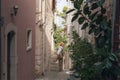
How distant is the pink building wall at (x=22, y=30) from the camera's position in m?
9.99

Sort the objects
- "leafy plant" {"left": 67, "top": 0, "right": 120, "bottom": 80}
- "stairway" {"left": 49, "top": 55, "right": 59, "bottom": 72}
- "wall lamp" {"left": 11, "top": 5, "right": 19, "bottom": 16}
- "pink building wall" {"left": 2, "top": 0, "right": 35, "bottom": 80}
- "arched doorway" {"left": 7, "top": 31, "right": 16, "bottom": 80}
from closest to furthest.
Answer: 1. "leafy plant" {"left": 67, "top": 0, "right": 120, "bottom": 80}
2. "pink building wall" {"left": 2, "top": 0, "right": 35, "bottom": 80}
3. "wall lamp" {"left": 11, "top": 5, "right": 19, "bottom": 16}
4. "arched doorway" {"left": 7, "top": 31, "right": 16, "bottom": 80}
5. "stairway" {"left": 49, "top": 55, "right": 59, "bottom": 72}

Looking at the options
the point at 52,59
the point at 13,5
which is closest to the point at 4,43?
the point at 13,5

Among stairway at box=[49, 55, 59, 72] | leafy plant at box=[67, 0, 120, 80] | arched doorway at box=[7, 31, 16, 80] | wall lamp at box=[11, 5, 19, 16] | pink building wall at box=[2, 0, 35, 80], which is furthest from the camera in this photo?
stairway at box=[49, 55, 59, 72]

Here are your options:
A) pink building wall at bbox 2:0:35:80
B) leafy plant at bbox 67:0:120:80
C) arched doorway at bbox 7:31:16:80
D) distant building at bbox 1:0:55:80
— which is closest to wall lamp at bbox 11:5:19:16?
distant building at bbox 1:0:55:80

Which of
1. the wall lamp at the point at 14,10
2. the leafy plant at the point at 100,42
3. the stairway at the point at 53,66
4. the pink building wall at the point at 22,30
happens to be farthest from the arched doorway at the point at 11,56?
the stairway at the point at 53,66

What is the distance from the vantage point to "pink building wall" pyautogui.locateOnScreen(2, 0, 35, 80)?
9992 millimetres

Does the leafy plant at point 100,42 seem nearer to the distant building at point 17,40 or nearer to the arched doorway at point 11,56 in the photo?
the distant building at point 17,40

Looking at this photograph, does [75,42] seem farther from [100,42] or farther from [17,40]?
[100,42]

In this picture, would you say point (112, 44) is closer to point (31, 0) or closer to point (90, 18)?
point (90, 18)

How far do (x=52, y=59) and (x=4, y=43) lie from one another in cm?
1601

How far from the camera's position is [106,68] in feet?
14.5

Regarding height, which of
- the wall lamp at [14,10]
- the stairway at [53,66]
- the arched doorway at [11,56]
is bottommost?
the stairway at [53,66]

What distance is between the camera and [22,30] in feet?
41.3

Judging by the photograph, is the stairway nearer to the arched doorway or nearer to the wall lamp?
the arched doorway
